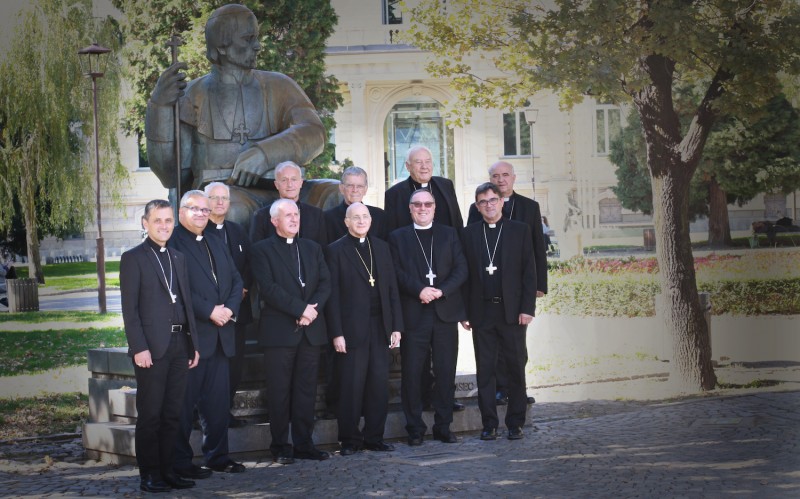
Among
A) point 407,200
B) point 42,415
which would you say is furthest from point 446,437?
point 42,415

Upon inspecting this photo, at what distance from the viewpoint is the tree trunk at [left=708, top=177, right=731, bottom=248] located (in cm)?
880

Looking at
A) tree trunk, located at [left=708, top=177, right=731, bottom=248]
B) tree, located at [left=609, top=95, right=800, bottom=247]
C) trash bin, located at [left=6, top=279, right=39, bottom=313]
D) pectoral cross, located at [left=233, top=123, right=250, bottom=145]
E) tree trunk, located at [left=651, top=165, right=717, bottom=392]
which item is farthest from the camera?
trash bin, located at [left=6, top=279, right=39, bottom=313]

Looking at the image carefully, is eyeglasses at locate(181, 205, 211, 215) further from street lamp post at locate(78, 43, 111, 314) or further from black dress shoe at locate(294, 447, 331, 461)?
street lamp post at locate(78, 43, 111, 314)

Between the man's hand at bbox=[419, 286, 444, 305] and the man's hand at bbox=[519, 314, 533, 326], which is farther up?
the man's hand at bbox=[419, 286, 444, 305]

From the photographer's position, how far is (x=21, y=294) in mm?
9344

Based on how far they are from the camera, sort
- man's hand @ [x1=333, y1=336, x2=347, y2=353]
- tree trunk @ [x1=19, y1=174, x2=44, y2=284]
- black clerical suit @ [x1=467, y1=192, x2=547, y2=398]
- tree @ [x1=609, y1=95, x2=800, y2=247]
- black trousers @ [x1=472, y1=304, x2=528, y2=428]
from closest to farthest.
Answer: man's hand @ [x1=333, y1=336, x2=347, y2=353]
black trousers @ [x1=472, y1=304, x2=528, y2=428]
black clerical suit @ [x1=467, y1=192, x2=547, y2=398]
tree @ [x1=609, y1=95, x2=800, y2=247]
tree trunk @ [x1=19, y1=174, x2=44, y2=284]

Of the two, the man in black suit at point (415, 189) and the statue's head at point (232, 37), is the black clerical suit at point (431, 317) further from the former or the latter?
the statue's head at point (232, 37)

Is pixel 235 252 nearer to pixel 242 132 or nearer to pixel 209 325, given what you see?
pixel 209 325

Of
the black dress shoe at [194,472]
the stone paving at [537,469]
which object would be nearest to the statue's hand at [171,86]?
the stone paving at [537,469]

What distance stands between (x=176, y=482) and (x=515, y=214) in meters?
2.62

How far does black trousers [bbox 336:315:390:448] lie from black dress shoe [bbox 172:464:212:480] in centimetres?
80

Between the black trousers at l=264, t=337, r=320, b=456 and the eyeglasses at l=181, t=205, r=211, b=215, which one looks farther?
the black trousers at l=264, t=337, r=320, b=456

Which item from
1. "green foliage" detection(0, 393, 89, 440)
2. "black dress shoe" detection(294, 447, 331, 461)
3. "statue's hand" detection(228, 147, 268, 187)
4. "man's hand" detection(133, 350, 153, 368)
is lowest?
"green foliage" detection(0, 393, 89, 440)

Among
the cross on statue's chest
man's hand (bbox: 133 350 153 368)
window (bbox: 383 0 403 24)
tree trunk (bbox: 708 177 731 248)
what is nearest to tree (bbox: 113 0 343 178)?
window (bbox: 383 0 403 24)
